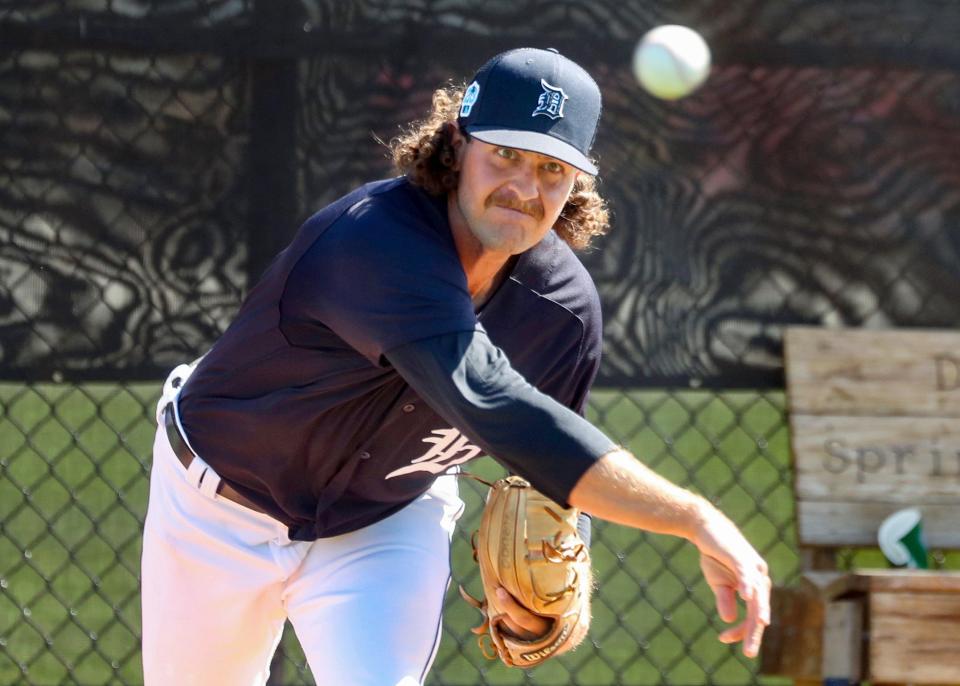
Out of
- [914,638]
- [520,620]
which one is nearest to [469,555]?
[914,638]

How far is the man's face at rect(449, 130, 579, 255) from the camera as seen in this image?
2207 millimetres

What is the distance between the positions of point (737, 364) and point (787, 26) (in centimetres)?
83

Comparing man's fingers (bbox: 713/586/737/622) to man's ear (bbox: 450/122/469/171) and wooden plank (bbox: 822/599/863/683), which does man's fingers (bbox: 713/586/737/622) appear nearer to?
man's ear (bbox: 450/122/469/171)

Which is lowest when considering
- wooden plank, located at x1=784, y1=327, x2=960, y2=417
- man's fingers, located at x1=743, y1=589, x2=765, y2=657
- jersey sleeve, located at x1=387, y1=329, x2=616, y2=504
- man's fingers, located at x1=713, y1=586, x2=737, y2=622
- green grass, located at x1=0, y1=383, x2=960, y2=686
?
green grass, located at x1=0, y1=383, x2=960, y2=686

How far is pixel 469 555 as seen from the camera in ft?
14.4

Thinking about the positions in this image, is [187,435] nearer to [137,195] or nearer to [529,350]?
[529,350]

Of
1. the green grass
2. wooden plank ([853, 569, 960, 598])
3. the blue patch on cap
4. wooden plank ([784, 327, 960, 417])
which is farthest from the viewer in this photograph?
the green grass

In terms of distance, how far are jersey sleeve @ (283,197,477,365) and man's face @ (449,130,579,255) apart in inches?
2.8

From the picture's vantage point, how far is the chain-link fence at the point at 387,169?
337 cm

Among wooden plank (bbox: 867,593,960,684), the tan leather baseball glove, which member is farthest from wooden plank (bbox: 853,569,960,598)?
the tan leather baseball glove

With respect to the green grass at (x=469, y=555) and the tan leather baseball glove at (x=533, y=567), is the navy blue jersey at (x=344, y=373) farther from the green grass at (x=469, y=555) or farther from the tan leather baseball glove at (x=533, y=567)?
the green grass at (x=469, y=555)

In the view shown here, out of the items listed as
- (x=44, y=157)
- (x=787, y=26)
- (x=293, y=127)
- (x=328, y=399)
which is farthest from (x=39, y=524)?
(x=787, y=26)

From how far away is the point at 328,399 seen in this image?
235 cm

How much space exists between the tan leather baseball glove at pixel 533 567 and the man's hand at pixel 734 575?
1.94 ft
